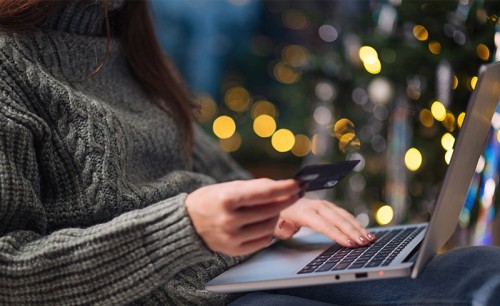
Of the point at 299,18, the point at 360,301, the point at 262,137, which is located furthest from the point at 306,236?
the point at 299,18

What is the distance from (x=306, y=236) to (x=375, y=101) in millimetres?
699

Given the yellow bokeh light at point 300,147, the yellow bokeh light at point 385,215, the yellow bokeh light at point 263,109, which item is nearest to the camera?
the yellow bokeh light at point 385,215

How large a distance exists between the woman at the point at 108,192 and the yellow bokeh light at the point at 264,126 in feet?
4.83

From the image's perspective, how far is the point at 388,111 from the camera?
1.70 metres

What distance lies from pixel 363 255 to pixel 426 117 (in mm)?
783

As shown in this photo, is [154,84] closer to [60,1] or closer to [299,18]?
[60,1]

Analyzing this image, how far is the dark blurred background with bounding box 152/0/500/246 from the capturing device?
4.57 feet

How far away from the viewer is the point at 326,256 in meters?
0.88

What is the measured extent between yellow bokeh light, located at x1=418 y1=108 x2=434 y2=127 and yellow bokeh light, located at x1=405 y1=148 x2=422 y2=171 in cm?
6

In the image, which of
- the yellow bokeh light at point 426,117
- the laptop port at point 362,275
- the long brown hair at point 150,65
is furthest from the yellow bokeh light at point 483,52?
the laptop port at point 362,275

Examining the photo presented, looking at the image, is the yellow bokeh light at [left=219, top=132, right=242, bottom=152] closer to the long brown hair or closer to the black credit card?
the long brown hair

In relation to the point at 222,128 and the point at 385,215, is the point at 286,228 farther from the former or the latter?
the point at 222,128

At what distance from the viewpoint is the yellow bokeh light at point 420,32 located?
4.84 feet

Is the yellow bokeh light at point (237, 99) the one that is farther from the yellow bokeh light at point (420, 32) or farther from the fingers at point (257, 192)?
the fingers at point (257, 192)
